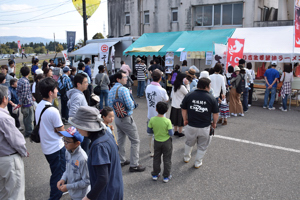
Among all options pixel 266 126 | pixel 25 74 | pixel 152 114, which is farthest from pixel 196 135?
pixel 25 74

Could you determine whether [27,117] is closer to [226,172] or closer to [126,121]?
[126,121]

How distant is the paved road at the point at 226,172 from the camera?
3.94 meters

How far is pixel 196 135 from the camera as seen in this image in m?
4.61

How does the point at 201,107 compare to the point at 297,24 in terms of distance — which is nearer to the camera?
the point at 201,107

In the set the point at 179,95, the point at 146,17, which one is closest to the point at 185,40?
the point at 146,17

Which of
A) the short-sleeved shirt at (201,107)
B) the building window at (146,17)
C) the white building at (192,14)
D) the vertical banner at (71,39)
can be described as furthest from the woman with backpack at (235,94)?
the vertical banner at (71,39)

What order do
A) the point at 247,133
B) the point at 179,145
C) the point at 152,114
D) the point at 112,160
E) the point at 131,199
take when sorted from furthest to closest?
the point at 247,133
the point at 179,145
the point at 152,114
the point at 131,199
the point at 112,160

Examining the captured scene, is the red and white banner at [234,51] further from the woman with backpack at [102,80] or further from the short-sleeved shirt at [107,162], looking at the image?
the short-sleeved shirt at [107,162]

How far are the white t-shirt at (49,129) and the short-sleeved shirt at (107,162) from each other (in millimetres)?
1316

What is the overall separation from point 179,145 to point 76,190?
364cm

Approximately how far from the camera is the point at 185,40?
13.9 metres

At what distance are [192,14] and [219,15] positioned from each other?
1.89 meters

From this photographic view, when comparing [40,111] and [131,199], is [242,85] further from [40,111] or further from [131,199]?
[40,111]

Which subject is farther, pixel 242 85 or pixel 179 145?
pixel 242 85
